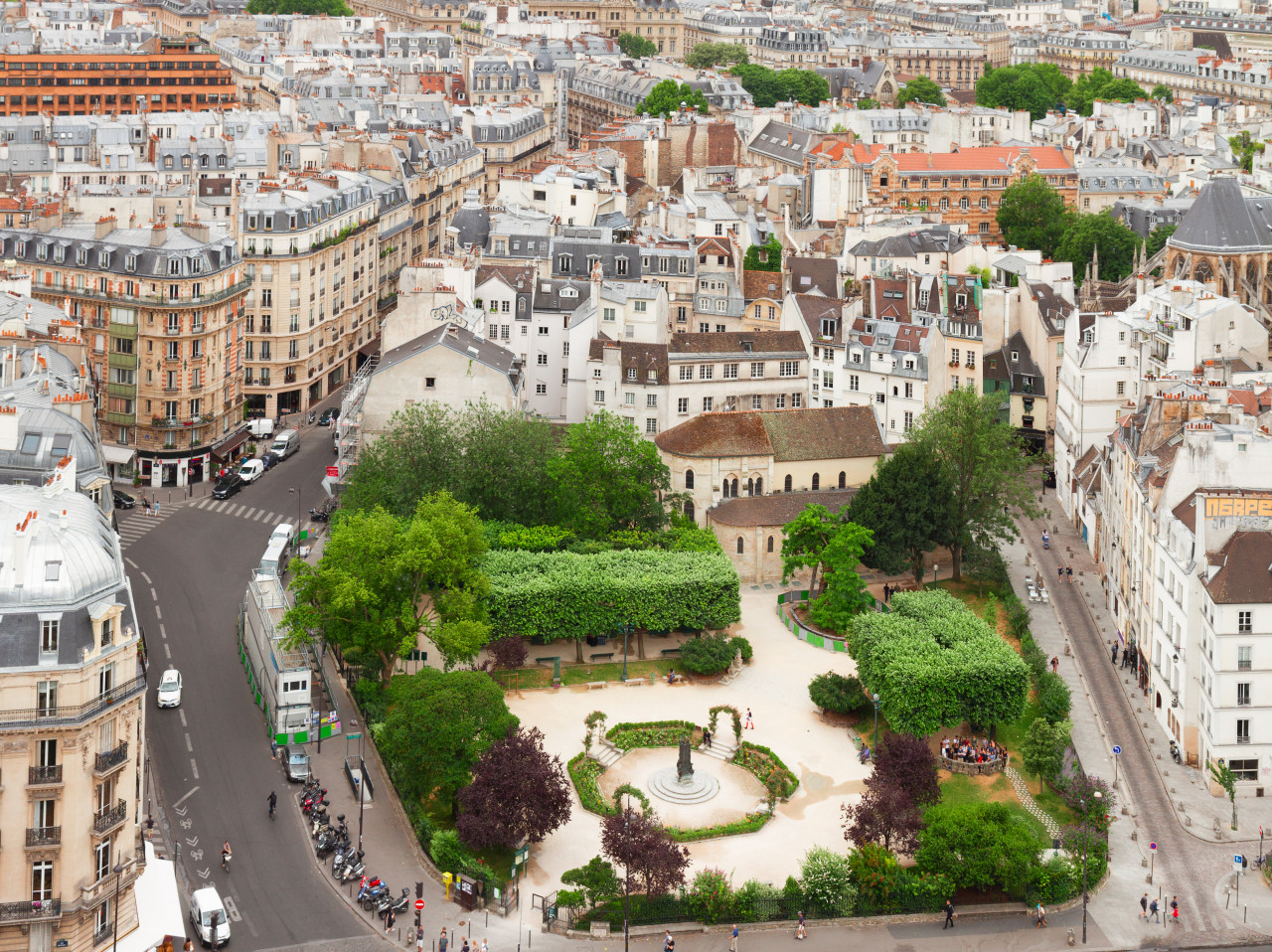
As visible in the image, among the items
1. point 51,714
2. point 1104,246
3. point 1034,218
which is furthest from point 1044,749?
point 1034,218

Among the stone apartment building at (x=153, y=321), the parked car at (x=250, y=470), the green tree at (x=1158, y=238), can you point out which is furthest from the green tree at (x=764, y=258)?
the parked car at (x=250, y=470)

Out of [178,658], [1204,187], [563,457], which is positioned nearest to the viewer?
[178,658]

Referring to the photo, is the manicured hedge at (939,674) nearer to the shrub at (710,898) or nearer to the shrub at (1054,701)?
the shrub at (1054,701)

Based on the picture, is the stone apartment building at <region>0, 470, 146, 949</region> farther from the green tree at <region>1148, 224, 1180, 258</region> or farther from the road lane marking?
the green tree at <region>1148, 224, 1180, 258</region>

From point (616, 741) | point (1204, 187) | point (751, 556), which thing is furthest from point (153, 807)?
point (1204, 187)

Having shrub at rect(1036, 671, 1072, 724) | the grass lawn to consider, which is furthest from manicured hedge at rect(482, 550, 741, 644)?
shrub at rect(1036, 671, 1072, 724)

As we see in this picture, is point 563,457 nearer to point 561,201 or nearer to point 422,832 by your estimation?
point 422,832
